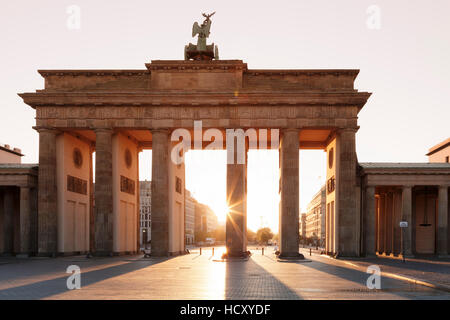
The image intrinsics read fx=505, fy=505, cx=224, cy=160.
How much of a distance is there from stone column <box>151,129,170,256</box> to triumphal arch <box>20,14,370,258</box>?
10 cm

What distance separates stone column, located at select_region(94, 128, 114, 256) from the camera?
4769cm

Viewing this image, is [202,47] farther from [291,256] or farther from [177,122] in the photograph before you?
[291,256]

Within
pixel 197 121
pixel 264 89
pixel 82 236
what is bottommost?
pixel 82 236

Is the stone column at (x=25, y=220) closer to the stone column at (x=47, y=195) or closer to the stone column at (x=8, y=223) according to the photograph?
the stone column at (x=47, y=195)

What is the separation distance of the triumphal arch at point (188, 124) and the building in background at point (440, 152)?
30.2 m

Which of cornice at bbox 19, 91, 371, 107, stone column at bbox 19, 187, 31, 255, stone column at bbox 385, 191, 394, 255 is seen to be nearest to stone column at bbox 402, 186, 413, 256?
stone column at bbox 385, 191, 394, 255

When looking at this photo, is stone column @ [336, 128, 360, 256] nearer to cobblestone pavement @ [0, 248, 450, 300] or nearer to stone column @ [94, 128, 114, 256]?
cobblestone pavement @ [0, 248, 450, 300]
